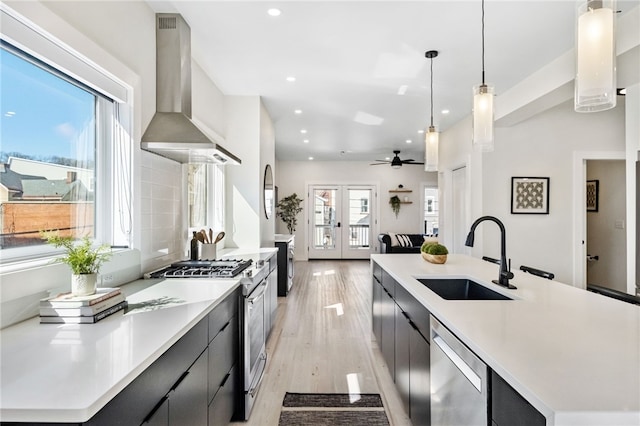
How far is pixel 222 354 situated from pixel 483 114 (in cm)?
224

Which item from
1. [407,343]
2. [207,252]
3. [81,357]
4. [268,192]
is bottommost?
[407,343]

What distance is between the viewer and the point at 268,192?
478 centimetres

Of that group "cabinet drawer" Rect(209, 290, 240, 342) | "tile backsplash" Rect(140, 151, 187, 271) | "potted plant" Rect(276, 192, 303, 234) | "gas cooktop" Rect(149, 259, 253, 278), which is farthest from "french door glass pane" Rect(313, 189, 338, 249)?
"cabinet drawer" Rect(209, 290, 240, 342)

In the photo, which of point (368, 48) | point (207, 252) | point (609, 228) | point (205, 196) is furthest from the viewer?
point (609, 228)

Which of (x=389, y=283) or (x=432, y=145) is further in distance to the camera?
(x=432, y=145)

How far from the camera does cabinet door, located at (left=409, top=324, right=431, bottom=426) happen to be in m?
1.61

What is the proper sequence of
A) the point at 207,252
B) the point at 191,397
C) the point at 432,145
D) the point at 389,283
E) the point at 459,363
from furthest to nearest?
the point at 432,145
the point at 207,252
the point at 389,283
the point at 191,397
the point at 459,363

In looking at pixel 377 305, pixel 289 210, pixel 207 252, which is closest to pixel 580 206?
pixel 377 305

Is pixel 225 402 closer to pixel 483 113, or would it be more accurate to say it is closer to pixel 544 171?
pixel 483 113

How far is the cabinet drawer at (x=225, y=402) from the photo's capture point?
66.9 inches

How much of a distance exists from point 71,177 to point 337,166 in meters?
8.02

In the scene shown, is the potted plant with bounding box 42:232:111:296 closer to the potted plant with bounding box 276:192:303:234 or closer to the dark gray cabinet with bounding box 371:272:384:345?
the dark gray cabinet with bounding box 371:272:384:345

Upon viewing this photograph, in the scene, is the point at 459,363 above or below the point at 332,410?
above

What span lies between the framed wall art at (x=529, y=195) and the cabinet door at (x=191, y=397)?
4.56m
